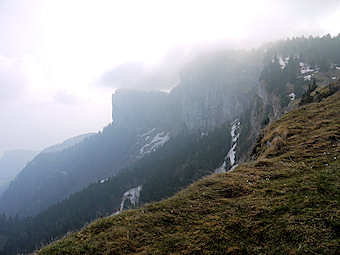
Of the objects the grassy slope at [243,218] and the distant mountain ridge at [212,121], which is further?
the distant mountain ridge at [212,121]

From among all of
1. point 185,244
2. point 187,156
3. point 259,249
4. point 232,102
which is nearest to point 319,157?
point 259,249

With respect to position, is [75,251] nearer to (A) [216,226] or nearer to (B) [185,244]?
(B) [185,244]

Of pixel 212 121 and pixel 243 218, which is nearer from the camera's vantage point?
pixel 243 218

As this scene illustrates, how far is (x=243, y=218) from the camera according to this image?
4.69m

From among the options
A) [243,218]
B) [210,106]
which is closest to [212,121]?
[210,106]

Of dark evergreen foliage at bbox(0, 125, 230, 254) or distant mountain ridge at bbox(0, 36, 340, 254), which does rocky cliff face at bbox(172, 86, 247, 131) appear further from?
dark evergreen foliage at bbox(0, 125, 230, 254)

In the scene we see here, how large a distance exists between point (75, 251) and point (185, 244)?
293 centimetres

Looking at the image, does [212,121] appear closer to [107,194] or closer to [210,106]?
[210,106]

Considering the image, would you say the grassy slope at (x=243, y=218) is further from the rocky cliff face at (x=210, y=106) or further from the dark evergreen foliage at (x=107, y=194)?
the rocky cliff face at (x=210, y=106)

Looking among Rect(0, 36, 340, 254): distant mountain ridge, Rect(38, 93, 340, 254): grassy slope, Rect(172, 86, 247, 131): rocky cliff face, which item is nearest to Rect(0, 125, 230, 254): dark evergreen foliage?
Rect(0, 36, 340, 254): distant mountain ridge

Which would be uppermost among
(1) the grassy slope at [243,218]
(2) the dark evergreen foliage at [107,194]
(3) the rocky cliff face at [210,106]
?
(1) the grassy slope at [243,218]

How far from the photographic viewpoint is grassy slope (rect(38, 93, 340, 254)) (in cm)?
381

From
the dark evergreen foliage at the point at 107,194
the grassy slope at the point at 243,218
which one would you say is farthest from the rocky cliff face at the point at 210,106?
the grassy slope at the point at 243,218

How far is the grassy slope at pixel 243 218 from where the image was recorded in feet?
12.5
